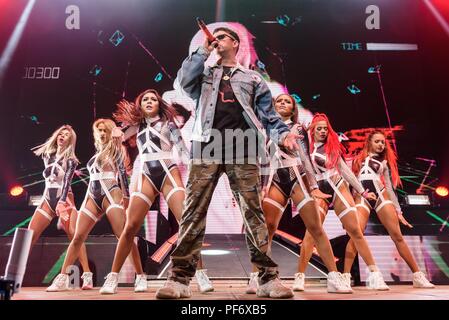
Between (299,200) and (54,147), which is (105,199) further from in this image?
(299,200)

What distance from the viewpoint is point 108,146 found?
3.91 meters

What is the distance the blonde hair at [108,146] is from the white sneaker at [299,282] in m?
1.98

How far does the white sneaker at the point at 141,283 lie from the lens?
3.41 meters

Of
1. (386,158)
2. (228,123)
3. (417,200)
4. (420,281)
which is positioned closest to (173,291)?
(228,123)

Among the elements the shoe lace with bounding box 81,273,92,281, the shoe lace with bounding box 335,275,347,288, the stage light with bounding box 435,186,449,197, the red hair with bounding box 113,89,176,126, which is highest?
the red hair with bounding box 113,89,176,126

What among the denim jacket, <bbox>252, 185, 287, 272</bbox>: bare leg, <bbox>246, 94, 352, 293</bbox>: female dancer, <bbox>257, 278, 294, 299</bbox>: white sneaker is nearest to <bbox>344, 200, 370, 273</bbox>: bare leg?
<bbox>246, 94, 352, 293</bbox>: female dancer

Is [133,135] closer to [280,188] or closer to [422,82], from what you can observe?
[280,188]

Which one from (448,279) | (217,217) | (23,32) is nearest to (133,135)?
(217,217)

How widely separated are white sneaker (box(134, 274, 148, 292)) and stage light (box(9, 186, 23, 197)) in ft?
5.07

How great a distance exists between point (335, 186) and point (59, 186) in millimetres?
2738

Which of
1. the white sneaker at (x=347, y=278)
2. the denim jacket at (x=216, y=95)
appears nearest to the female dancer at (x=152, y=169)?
the denim jacket at (x=216, y=95)

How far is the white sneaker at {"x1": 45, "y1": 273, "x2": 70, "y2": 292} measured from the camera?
3501 mm

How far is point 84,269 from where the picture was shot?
3.72 m

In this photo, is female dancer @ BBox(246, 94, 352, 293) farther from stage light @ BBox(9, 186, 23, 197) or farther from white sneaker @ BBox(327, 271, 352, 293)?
stage light @ BBox(9, 186, 23, 197)
